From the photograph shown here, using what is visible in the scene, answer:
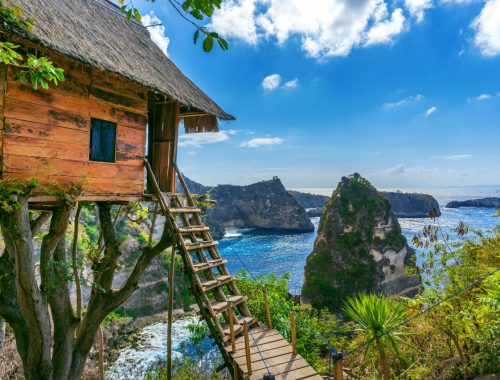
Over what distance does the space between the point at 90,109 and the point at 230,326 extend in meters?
5.18

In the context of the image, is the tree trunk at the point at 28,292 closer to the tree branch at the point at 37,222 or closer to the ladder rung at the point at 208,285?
the tree branch at the point at 37,222

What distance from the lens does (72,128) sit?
6.62 metres

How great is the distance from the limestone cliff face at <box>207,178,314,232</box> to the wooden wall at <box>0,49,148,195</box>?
99.6 m

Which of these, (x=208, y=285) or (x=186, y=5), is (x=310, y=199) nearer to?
(x=208, y=285)

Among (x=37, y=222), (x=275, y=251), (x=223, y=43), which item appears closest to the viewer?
(x=223, y=43)

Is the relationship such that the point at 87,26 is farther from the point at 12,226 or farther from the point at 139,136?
the point at 12,226

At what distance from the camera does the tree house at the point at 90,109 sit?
5.73 meters

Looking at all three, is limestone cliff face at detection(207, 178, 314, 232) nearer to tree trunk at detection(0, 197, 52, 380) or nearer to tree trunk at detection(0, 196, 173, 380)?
tree trunk at detection(0, 196, 173, 380)

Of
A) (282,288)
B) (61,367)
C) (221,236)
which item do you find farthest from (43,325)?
(221,236)

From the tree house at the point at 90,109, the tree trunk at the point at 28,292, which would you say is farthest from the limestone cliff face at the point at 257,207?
the tree trunk at the point at 28,292

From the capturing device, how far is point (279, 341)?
679 centimetres

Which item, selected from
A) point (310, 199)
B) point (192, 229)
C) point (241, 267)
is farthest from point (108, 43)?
point (310, 199)

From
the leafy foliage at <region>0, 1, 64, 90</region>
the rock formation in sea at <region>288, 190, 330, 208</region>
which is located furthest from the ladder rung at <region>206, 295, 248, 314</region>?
the rock formation in sea at <region>288, 190, 330, 208</region>

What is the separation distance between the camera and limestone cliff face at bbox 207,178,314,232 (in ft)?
354
